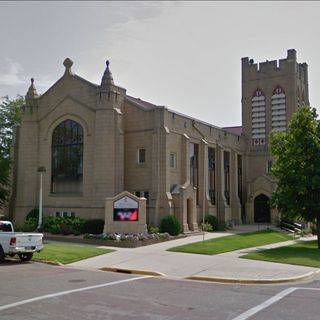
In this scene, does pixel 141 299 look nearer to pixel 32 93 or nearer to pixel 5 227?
pixel 5 227

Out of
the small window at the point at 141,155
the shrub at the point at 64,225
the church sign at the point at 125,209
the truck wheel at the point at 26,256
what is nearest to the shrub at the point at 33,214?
the shrub at the point at 64,225

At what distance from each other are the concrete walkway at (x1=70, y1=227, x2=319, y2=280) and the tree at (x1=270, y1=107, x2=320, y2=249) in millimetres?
4283

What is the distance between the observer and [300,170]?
2584 centimetres

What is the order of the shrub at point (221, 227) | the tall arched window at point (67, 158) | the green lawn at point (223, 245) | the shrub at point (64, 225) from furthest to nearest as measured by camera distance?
the shrub at point (221, 227)
the tall arched window at point (67, 158)
the shrub at point (64, 225)
the green lawn at point (223, 245)

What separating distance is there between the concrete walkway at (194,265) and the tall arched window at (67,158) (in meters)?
12.6

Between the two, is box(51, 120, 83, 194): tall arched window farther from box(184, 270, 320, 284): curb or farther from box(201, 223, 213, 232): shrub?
box(184, 270, 320, 284): curb

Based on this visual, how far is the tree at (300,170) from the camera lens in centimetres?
2562

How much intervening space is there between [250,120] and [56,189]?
73.3ft

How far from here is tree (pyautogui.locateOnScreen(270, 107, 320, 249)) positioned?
2562 centimetres

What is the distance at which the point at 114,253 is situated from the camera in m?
23.0

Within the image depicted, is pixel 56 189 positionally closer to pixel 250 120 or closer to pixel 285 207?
pixel 285 207

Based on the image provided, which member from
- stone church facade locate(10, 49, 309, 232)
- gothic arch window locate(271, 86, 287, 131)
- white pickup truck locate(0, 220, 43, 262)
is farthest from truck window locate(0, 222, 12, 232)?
gothic arch window locate(271, 86, 287, 131)

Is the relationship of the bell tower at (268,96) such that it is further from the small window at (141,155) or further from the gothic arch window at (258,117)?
the small window at (141,155)

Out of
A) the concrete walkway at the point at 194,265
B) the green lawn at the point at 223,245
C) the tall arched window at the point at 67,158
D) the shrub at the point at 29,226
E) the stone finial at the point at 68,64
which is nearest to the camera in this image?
the concrete walkway at the point at 194,265
